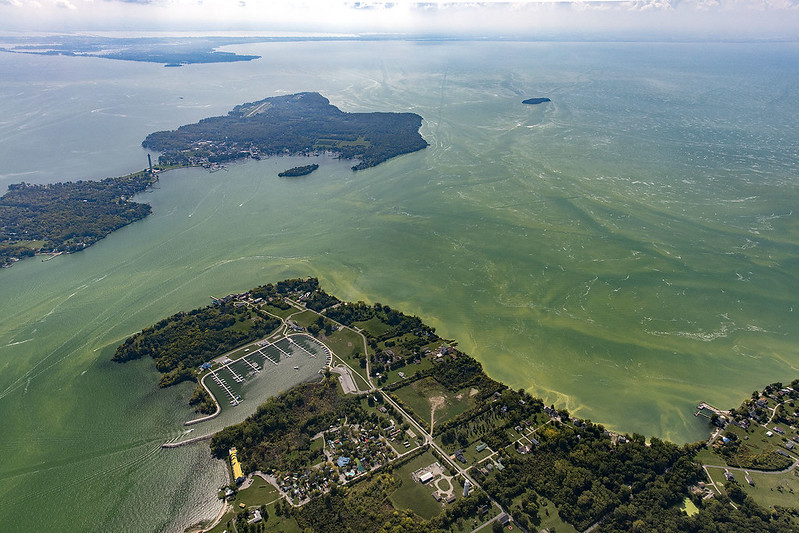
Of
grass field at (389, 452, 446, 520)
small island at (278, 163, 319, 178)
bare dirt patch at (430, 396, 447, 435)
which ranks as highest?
small island at (278, 163, 319, 178)

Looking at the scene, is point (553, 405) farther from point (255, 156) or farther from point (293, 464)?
point (255, 156)

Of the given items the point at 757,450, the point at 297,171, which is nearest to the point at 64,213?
the point at 297,171

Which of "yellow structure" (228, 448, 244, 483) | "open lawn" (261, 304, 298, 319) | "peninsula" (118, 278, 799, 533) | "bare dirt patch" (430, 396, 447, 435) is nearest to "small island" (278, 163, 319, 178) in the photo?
"open lawn" (261, 304, 298, 319)

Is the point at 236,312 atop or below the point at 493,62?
below

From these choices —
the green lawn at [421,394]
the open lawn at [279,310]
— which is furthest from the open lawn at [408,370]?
the open lawn at [279,310]

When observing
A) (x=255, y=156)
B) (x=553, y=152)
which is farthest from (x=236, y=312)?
(x=553, y=152)

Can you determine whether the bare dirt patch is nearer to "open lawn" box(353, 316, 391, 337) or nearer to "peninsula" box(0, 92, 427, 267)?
"open lawn" box(353, 316, 391, 337)
